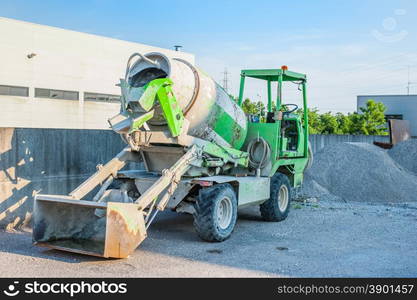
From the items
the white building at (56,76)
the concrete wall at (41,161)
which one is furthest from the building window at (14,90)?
the concrete wall at (41,161)

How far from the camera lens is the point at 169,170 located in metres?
8.05

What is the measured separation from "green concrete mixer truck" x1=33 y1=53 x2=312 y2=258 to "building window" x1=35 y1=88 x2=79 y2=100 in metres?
23.1

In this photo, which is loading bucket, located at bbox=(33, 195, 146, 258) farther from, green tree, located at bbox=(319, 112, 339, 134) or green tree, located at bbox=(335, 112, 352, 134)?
green tree, located at bbox=(335, 112, 352, 134)

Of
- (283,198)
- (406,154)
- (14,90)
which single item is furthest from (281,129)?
(14,90)

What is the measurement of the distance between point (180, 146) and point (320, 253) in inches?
114

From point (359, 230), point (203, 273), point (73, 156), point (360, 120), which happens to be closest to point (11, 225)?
point (73, 156)

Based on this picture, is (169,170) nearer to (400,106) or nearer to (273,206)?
(273,206)

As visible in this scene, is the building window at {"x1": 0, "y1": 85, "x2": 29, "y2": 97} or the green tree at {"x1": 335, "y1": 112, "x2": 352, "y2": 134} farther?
the green tree at {"x1": 335, "y1": 112, "x2": 352, "y2": 134}

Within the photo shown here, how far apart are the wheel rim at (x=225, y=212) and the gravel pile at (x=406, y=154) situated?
11.9 metres

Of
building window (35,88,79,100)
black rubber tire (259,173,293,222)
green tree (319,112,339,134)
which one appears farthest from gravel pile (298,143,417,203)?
green tree (319,112,339,134)

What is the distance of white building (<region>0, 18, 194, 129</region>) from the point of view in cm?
2942

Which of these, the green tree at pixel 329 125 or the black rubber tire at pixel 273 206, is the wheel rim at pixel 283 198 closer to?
the black rubber tire at pixel 273 206

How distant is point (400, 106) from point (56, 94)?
33.3 metres

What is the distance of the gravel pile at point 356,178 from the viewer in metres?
14.5
